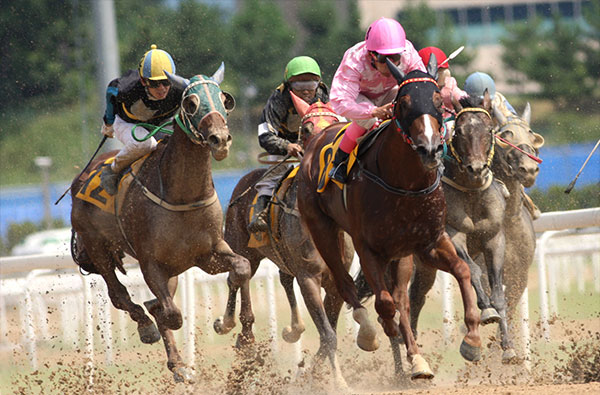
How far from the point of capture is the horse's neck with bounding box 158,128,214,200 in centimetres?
718

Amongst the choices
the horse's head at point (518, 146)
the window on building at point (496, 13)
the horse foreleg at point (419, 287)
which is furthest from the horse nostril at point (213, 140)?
the window on building at point (496, 13)

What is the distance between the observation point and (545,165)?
1681 cm

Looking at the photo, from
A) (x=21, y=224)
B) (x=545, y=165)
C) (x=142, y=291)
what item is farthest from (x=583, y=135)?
(x=142, y=291)

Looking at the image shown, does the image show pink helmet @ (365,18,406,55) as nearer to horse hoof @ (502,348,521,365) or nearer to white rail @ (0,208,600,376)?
horse hoof @ (502,348,521,365)

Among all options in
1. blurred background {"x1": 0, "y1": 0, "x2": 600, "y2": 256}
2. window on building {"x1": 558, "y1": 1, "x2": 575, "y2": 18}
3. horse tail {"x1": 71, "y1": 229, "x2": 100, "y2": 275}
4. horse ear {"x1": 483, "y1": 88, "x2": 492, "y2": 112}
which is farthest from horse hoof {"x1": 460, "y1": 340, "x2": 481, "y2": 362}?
window on building {"x1": 558, "y1": 1, "x2": 575, "y2": 18}

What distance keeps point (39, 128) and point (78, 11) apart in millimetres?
4060

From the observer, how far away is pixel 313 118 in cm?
792

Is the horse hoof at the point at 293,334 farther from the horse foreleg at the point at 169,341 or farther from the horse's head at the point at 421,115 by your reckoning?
the horse's head at the point at 421,115

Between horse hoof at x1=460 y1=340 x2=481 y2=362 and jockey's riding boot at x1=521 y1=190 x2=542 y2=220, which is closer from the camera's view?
horse hoof at x1=460 y1=340 x2=481 y2=362

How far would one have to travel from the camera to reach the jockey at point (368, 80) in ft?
20.4

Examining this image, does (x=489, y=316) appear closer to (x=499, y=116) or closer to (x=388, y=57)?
(x=388, y=57)

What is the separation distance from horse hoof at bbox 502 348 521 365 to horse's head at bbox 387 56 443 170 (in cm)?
189

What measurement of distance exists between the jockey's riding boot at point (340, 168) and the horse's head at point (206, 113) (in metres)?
0.68

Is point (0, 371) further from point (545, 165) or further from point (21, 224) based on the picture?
point (21, 224)
